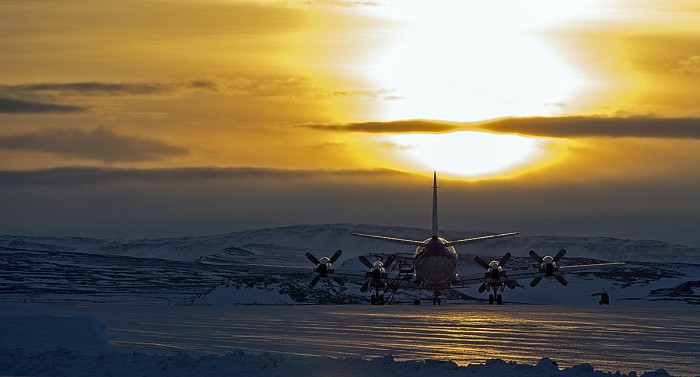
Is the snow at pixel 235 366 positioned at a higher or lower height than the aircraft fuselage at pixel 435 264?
lower

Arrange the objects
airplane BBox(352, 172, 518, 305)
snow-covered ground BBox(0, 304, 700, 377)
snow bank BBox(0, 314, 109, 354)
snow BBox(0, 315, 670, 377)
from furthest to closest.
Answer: airplane BBox(352, 172, 518, 305), snow bank BBox(0, 314, 109, 354), snow-covered ground BBox(0, 304, 700, 377), snow BBox(0, 315, 670, 377)

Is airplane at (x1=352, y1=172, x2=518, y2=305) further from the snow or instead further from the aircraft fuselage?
the snow

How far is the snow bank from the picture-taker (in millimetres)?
39125

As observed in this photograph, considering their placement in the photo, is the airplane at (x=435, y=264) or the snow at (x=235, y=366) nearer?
the snow at (x=235, y=366)

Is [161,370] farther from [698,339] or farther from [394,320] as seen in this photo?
[394,320]

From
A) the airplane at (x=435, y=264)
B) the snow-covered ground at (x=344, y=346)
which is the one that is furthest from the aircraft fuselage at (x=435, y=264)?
the snow-covered ground at (x=344, y=346)

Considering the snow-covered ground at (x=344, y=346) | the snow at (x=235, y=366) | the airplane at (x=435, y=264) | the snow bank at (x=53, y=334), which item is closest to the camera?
the snow at (x=235, y=366)

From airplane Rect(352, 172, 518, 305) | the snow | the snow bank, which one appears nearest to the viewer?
the snow

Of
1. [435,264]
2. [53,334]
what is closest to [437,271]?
[435,264]

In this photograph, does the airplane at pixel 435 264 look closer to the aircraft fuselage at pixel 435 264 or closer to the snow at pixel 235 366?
the aircraft fuselage at pixel 435 264

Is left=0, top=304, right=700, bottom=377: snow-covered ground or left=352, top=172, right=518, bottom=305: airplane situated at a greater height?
left=352, top=172, right=518, bottom=305: airplane

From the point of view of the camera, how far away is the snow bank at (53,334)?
128ft

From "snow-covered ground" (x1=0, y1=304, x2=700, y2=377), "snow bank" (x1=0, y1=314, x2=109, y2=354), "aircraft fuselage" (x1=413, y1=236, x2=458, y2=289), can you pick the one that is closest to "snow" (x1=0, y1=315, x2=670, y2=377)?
"snow-covered ground" (x1=0, y1=304, x2=700, y2=377)

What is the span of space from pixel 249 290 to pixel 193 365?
288 ft
